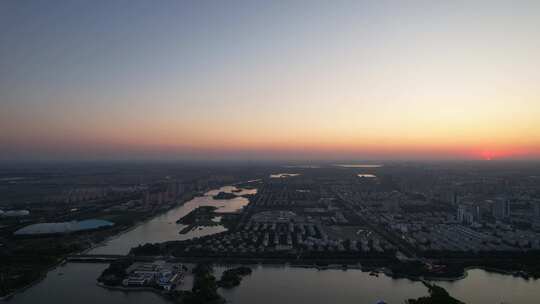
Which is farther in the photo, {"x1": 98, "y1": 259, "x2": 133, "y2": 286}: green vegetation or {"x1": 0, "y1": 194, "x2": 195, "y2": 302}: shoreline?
{"x1": 98, "y1": 259, "x2": 133, "y2": 286}: green vegetation

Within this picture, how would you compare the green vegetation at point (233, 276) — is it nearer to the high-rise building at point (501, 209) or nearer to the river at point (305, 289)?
the river at point (305, 289)

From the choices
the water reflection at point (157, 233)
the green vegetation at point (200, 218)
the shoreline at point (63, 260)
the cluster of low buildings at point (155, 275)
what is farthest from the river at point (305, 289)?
the green vegetation at point (200, 218)

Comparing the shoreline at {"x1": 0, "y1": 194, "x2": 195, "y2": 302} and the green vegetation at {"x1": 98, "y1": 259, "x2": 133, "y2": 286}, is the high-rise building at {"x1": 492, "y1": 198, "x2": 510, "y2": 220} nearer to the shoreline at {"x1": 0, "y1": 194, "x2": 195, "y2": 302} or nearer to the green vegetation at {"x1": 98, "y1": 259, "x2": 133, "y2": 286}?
the green vegetation at {"x1": 98, "y1": 259, "x2": 133, "y2": 286}

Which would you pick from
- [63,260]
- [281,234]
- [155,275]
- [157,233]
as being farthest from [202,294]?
[157,233]

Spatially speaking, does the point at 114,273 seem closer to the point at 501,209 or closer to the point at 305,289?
the point at 305,289

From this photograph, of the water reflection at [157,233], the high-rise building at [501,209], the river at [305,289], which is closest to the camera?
the river at [305,289]

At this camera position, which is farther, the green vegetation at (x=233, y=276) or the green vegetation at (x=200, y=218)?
the green vegetation at (x=200, y=218)

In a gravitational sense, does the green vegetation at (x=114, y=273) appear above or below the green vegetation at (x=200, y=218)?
below

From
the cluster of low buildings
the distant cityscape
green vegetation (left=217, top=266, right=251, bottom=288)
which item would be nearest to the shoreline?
the distant cityscape

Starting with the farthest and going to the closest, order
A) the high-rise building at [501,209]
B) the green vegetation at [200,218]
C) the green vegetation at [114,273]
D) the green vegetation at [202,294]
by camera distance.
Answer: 1. the high-rise building at [501,209]
2. the green vegetation at [200,218]
3. the green vegetation at [114,273]
4. the green vegetation at [202,294]

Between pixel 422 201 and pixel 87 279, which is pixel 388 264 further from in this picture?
pixel 422 201
